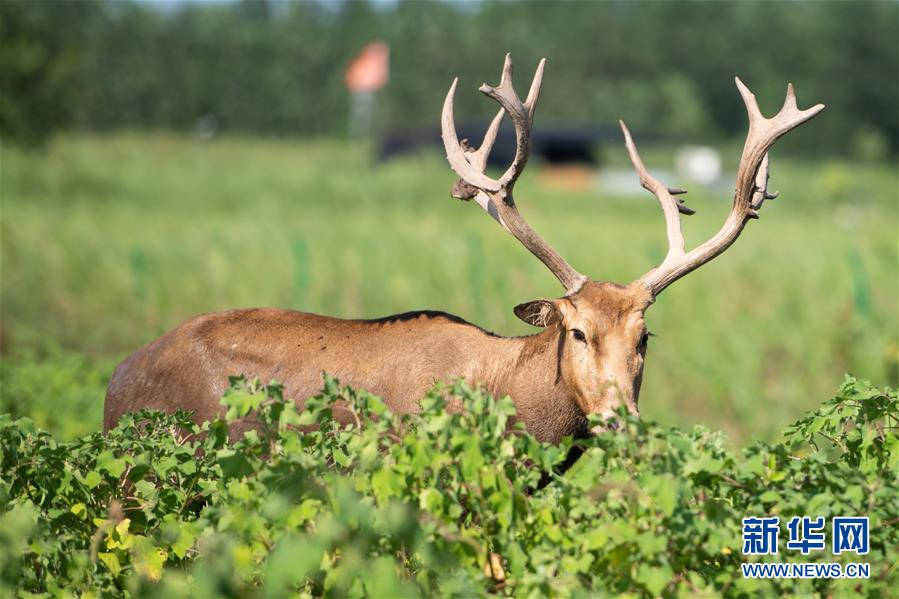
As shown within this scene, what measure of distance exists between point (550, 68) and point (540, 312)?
63.9 metres

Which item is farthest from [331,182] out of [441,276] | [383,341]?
[383,341]

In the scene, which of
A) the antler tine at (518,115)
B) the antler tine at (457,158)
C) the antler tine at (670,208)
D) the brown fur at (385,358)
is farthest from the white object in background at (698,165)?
the brown fur at (385,358)

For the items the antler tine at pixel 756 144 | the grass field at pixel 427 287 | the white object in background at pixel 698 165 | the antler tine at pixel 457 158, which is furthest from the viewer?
the white object in background at pixel 698 165

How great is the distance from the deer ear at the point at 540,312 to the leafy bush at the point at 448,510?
1.36 meters

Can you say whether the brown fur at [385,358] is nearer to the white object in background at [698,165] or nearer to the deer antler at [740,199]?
the deer antler at [740,199]

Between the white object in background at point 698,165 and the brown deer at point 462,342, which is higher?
the white object in background at point 698,165

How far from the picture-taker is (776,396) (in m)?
11.1

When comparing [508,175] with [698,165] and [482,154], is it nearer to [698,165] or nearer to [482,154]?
[482,154]

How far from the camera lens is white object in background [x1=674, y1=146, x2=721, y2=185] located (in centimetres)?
3577

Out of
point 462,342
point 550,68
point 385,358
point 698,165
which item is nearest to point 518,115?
point 462,342

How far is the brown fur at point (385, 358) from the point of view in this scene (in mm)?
5488

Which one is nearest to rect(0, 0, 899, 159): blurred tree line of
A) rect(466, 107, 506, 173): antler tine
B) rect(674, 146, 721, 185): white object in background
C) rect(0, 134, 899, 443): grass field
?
rect(674, 146, 721, 185): white object in background

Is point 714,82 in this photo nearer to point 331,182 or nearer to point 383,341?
point 331,182

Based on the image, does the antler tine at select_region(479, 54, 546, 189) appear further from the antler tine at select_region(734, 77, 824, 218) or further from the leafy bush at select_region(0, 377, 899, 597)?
the leafy bush at select_region(0, 377, 899, 597)
